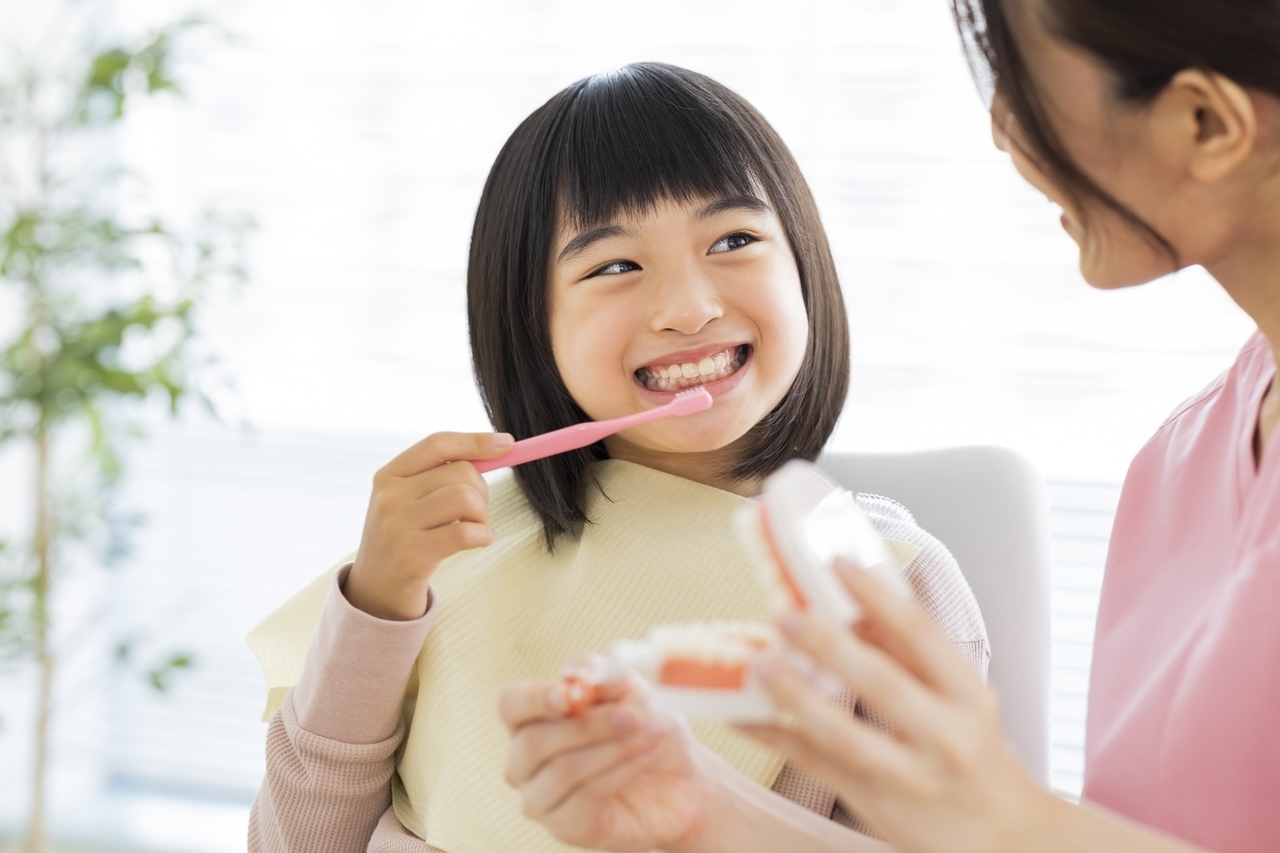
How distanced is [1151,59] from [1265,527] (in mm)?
290

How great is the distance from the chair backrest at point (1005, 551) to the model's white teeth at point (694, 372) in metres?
0.27

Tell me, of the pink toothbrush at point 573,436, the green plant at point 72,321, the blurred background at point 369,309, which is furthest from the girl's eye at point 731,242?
the green plant at point 72,321

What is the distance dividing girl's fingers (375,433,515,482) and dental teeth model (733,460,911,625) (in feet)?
1.29

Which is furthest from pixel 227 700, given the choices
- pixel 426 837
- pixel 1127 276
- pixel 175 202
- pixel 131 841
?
pixel 1127 276

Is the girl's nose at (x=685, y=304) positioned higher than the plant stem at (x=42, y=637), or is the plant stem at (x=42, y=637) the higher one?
the girl's nose at (x=685, y=304)

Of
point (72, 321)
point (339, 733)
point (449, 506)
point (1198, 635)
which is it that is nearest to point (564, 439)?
point (449, 506)

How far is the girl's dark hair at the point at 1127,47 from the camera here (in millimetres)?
594

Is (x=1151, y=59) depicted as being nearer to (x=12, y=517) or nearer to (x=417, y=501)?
(x=417, y=501)

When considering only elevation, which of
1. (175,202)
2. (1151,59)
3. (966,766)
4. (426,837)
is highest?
(1151,59)

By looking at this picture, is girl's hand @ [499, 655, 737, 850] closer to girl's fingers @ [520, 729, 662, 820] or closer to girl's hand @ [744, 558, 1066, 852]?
girl's fingers @ [520, 729, 662, 820]

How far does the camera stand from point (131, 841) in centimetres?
248

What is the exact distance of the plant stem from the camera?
2129 mm

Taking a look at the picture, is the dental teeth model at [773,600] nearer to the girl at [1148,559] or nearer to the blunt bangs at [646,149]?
the girl at [1148,559]

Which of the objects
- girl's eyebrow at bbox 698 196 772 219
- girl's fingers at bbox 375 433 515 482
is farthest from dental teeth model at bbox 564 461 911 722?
girl's eyebrow at bbox 698 196 772 219
